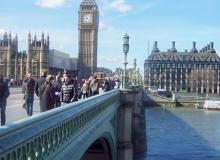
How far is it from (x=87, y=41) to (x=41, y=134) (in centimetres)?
12737

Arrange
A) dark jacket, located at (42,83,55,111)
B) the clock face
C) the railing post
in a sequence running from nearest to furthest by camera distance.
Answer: dark jacket, located at (42,83,55,111)
the railing post
the clock face

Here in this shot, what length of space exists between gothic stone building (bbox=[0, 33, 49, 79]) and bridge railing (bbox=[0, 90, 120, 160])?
94.4 metres

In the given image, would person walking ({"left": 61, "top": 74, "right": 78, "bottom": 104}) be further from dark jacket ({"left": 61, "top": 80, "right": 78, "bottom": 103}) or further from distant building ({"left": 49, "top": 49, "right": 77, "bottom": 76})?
distant building ({"left": 49, "top": 49, "right": 77, "bottom": 76})

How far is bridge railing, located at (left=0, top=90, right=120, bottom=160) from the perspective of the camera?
4.08 meters

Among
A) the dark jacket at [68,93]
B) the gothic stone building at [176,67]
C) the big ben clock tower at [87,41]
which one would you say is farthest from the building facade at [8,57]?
the dark jacket at [68,93]

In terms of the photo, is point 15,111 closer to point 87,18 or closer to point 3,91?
point 3,91

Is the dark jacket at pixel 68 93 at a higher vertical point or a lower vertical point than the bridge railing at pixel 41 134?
higher

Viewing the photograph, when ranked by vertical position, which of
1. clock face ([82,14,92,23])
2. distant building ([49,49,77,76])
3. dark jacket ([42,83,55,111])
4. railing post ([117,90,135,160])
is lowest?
railing post ([117,90,135,160])

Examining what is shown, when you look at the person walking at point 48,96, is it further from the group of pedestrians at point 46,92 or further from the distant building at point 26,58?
the distant building at point 26,58

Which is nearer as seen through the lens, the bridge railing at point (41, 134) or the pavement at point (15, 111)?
the bridge railing at point (41, 134)

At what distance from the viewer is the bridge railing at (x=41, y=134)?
408 cm

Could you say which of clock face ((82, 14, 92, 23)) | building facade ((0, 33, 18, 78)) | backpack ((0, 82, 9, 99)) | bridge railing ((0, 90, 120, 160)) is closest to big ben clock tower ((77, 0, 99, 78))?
clock face ((82, 14, 92, 23))

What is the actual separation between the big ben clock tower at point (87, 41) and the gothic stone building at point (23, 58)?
74.9 feet

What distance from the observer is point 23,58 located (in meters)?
107
